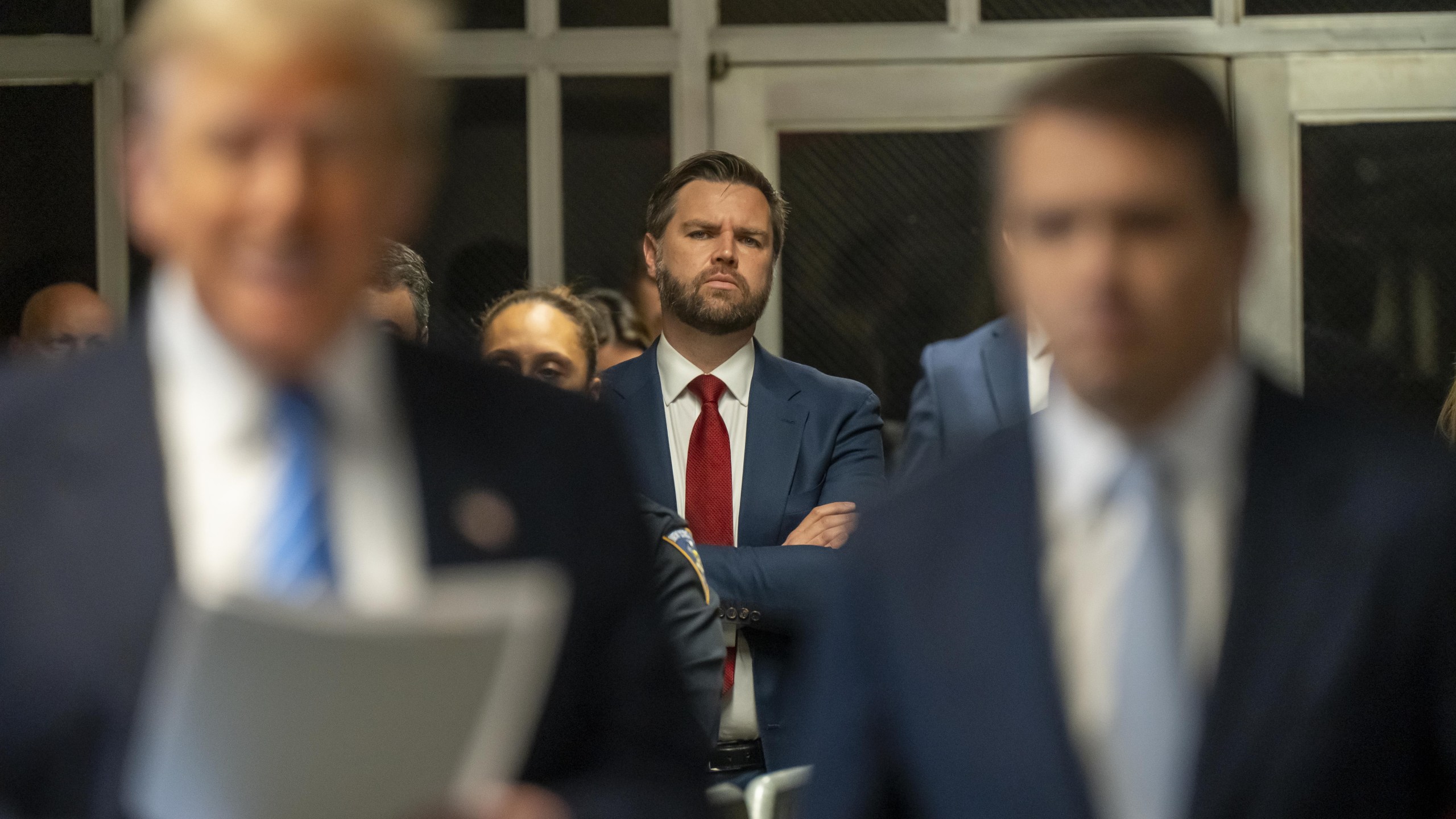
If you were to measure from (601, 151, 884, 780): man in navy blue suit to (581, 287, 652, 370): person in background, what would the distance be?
34.7 inches

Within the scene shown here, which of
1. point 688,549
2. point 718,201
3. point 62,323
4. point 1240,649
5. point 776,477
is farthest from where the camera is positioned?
point 62,323

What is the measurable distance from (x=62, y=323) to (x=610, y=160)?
205 cm

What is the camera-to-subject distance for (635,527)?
1.54 metres

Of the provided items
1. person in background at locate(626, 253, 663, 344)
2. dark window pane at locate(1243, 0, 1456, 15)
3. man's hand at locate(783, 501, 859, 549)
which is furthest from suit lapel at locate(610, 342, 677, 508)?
dark window pane at locate(1243, 0, 1456, 15)

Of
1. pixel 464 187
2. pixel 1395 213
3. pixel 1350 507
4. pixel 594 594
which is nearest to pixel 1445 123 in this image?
pixel 1395 213

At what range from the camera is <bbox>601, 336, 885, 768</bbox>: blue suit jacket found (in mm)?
3588

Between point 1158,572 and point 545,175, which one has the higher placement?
point 545,175

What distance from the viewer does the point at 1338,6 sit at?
234 inches

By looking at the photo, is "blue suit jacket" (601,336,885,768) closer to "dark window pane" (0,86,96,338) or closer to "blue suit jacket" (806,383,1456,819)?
"blue suit jacket" (806,383,1456,819)

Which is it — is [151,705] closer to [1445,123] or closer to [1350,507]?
[1350,507]

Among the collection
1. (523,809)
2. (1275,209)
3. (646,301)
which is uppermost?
(1275,209)

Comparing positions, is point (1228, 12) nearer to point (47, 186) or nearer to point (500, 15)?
point (500, 15)

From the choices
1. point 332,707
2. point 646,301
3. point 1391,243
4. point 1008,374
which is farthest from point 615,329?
point 332,707

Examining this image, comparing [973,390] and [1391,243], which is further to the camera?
[1391,243]
